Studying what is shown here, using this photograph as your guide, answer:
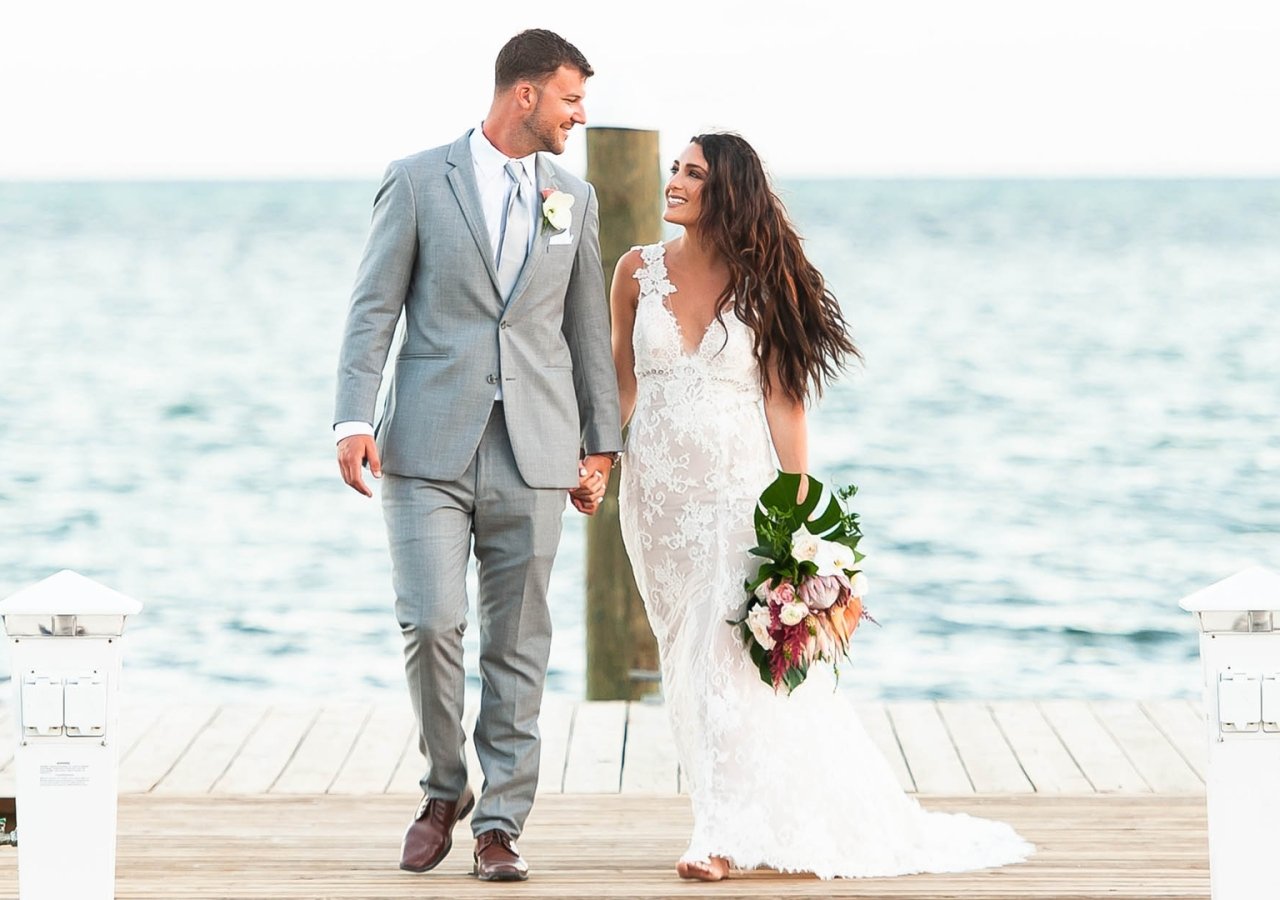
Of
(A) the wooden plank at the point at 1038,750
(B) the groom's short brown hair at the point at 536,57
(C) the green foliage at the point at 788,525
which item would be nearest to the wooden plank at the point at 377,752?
(C) the green foliage at the point at 788,525

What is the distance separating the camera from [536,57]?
12.6 ft

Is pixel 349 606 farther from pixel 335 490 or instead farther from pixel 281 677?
pixel 335 490

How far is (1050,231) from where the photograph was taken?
51.3 metres

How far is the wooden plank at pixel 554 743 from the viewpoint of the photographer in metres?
4.90

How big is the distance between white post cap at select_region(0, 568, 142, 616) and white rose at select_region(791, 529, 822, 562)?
142 cm

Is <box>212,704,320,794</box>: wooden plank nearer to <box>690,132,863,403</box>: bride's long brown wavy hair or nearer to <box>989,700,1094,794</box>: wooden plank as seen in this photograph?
<box>690,132,863,403</box>: bride's long brown wavy hair

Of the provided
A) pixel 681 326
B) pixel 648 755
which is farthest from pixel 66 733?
pixel 648 755

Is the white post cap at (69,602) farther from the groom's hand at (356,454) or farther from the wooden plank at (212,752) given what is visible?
the wooden plank at (212,752)

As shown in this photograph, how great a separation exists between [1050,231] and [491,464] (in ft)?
162

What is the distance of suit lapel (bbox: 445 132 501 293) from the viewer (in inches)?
152

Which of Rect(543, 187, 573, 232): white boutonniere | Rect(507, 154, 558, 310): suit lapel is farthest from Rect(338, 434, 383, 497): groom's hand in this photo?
Rect(543, 187, 573, 232): white boutonniere

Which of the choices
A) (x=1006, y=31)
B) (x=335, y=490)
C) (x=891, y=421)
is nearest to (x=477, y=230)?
(x=335, y=490)

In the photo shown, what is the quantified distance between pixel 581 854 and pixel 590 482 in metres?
0.82

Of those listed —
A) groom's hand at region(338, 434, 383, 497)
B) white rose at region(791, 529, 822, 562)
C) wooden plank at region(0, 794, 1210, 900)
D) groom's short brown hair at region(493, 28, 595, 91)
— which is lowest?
wooden plank at region(0, 794, 1210, 900)
